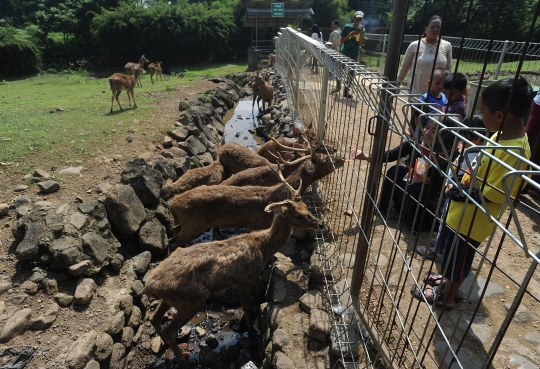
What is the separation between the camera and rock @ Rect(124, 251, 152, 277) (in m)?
4.88

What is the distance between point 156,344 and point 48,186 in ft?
9.67

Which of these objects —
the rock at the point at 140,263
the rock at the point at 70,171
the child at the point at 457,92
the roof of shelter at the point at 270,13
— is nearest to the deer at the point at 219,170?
the rock at the point at 140,263

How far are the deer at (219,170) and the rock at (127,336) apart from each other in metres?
2.50

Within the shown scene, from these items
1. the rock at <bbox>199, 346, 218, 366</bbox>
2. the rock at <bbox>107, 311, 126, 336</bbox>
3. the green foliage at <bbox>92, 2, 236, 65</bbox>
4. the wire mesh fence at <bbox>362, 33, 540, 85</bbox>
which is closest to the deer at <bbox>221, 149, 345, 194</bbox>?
the rock at <bbox>199, 346, 218, 366</bbox>

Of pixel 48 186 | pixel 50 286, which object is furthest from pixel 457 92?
pixel 48 186

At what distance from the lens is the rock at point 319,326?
3576 mm

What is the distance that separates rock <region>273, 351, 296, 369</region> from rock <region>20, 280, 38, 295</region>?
277cm

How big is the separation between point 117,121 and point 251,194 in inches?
223

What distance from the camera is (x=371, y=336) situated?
10.5 ft

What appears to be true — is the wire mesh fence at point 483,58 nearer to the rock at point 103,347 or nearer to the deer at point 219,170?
the deer at point 219,170

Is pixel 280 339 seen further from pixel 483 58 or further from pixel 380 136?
pixel 483 58

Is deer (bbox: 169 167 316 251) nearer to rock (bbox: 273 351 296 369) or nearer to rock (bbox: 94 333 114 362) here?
rock (bbox: 94 333 114 362)

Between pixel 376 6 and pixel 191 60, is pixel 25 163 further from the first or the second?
pixel 376 6

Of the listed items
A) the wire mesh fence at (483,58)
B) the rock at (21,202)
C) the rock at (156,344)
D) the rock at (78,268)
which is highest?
the wire mesh fence at (483,58)
